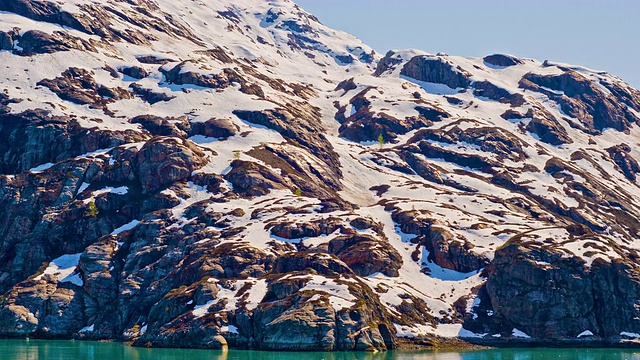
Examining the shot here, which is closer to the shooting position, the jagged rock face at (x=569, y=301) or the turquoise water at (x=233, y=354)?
the turquoise water at (x=233, y=354)

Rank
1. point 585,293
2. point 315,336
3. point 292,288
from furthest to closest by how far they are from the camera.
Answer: point 585,293 → point 292,288 → point 315,336

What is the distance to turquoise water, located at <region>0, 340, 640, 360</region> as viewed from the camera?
149 m

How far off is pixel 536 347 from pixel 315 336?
53.4 metres

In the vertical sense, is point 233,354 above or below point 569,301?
below

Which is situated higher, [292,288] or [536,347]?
[292,288]

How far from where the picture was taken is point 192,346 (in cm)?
17350

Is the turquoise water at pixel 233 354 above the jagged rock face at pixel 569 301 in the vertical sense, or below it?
below

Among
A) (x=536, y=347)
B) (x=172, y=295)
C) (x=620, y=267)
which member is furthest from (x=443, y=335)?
(x=172, y=295)

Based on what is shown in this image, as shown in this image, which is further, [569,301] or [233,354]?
[569,301]

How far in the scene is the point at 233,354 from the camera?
16025 centimetres

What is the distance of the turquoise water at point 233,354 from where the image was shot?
489 ft

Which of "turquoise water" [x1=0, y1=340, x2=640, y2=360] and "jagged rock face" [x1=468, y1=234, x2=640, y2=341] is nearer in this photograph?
"turquoise water" [x1=0, y1=340, x2=640, y2=360]

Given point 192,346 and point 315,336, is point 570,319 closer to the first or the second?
point 315,336

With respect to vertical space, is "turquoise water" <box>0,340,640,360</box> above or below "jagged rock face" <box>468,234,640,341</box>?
below
